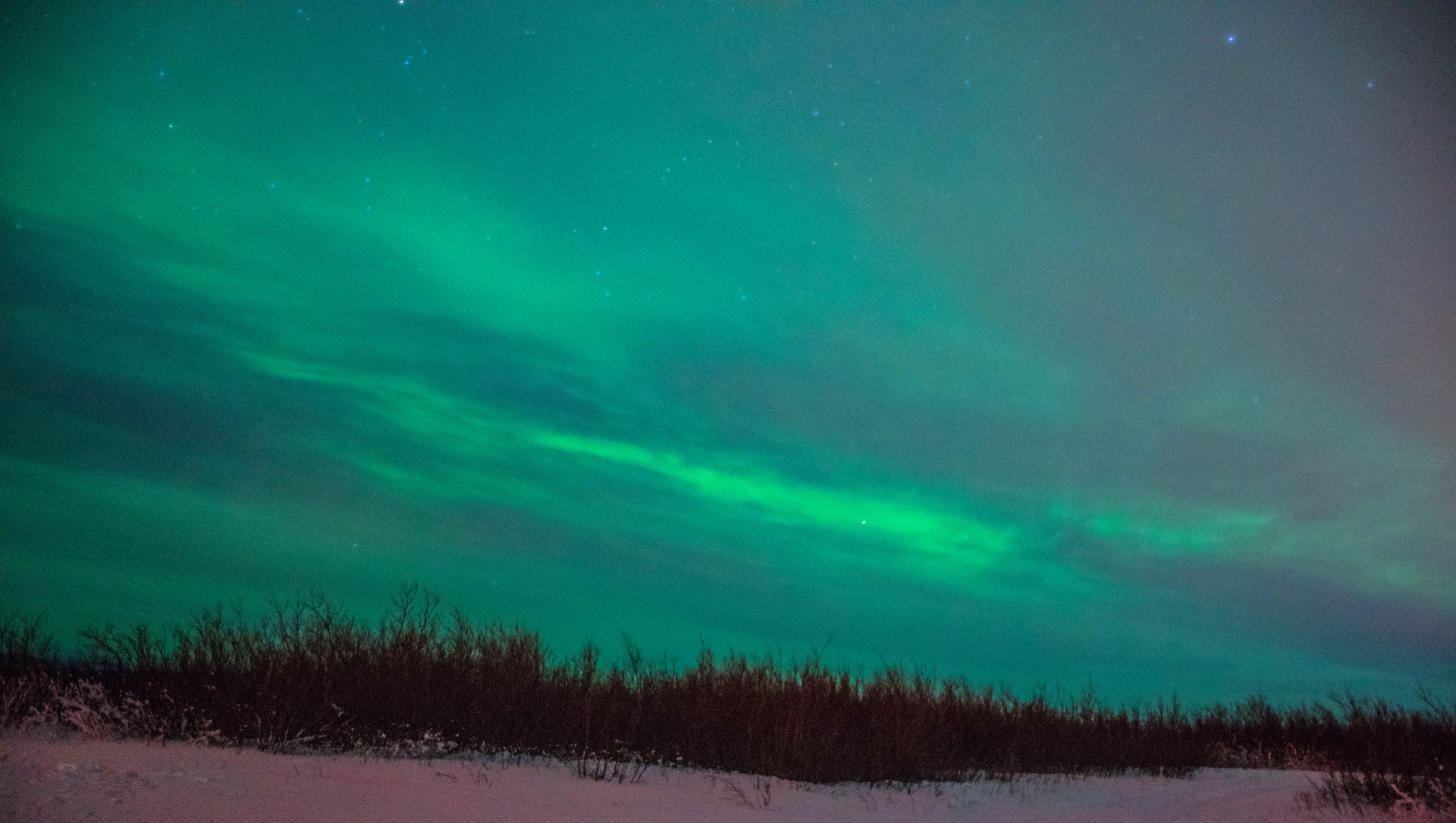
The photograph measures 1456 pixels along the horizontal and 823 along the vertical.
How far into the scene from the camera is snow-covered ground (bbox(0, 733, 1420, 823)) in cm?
544

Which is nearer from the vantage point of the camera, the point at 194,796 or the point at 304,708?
the point at 194,796

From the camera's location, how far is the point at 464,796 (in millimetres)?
6383

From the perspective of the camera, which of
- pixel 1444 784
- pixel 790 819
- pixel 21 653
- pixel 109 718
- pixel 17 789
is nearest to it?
pixel 17 789

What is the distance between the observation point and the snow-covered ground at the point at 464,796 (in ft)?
17.8

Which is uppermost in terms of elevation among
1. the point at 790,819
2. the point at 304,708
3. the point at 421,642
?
the point at 421,642

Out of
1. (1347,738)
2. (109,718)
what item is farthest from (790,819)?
(1347,738)

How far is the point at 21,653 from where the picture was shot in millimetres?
10078

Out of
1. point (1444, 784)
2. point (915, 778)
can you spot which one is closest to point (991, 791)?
point (915, 778)

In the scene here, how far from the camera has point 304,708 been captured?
26.3 feet

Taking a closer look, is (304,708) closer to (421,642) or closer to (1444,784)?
(421,642)

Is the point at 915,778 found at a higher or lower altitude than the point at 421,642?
lower

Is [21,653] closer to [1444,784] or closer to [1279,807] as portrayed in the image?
[1279,807]

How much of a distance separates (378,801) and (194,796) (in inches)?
43.6

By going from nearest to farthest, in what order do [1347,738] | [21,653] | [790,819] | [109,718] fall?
1. [790,819]
2. [109,718]
3. [21,653]
4. [1347,738]
